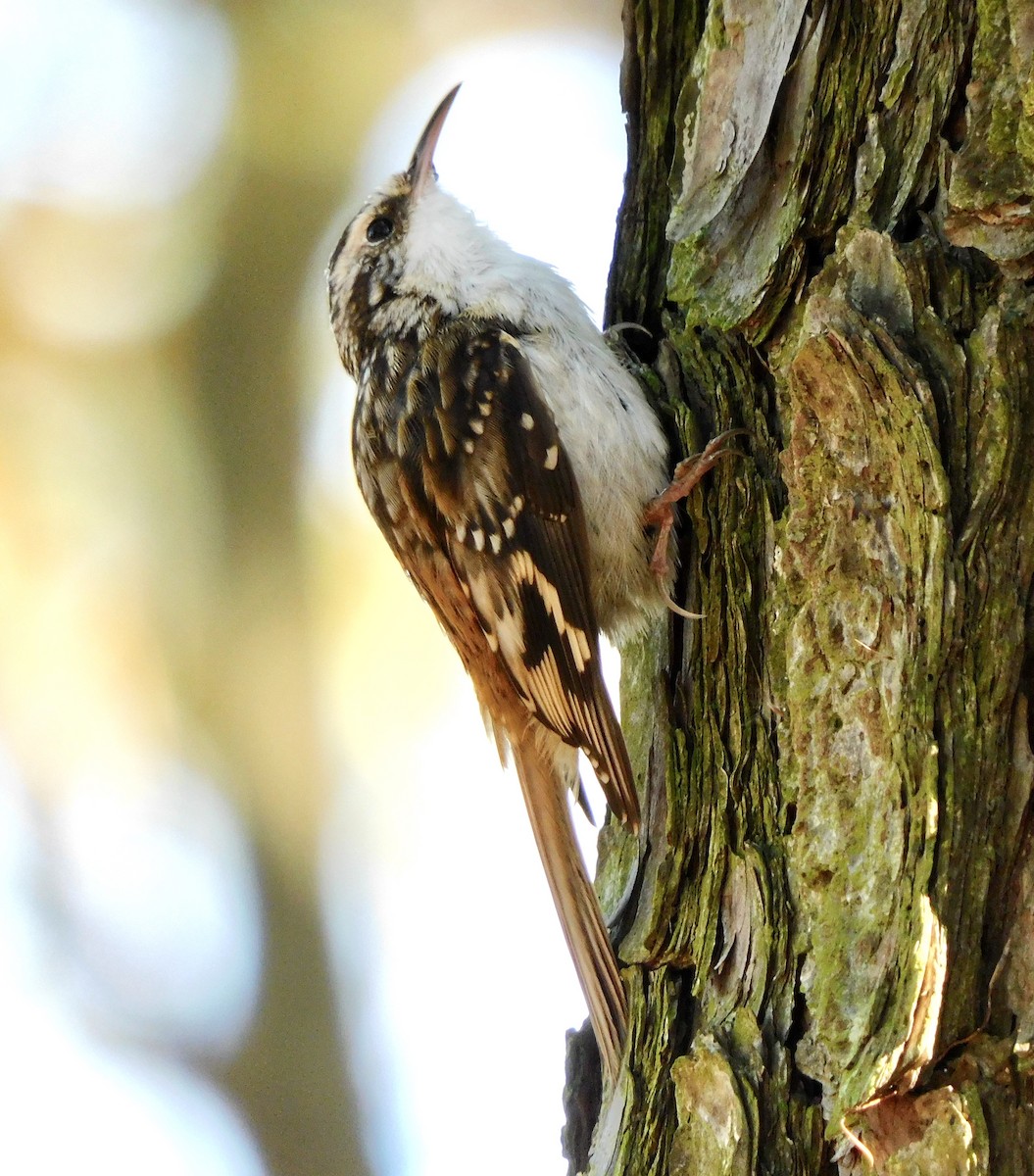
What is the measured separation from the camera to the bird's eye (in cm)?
254

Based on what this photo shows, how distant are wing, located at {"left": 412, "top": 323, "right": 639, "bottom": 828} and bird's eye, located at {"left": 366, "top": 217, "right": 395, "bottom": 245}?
448 mm

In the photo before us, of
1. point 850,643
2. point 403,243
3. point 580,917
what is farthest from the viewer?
point 403,243

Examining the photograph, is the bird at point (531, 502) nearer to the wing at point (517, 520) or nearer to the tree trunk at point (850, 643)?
the wing at point (517, 520)

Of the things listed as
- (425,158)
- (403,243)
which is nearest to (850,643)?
(403,243)

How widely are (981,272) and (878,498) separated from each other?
264mm

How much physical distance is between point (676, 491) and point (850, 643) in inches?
19.1

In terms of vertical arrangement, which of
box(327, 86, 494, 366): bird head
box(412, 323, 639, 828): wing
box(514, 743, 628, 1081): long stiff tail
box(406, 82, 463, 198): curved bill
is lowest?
box(514, 743, 628, 1081): long stiff tail

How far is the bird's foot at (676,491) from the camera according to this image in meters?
1.84

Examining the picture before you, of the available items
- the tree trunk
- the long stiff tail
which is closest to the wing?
the long stiff tail

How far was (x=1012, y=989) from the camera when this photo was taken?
132 centimetres

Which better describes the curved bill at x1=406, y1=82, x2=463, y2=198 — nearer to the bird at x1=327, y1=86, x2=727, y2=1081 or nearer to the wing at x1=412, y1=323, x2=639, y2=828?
the bird at x1=327, y1=86, x2=727, y2=1081

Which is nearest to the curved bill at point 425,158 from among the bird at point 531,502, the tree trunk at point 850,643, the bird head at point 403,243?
the bird head at point 403,243

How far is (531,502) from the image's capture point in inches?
81.7

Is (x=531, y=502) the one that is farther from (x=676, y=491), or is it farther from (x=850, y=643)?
(x=850, y=643)
